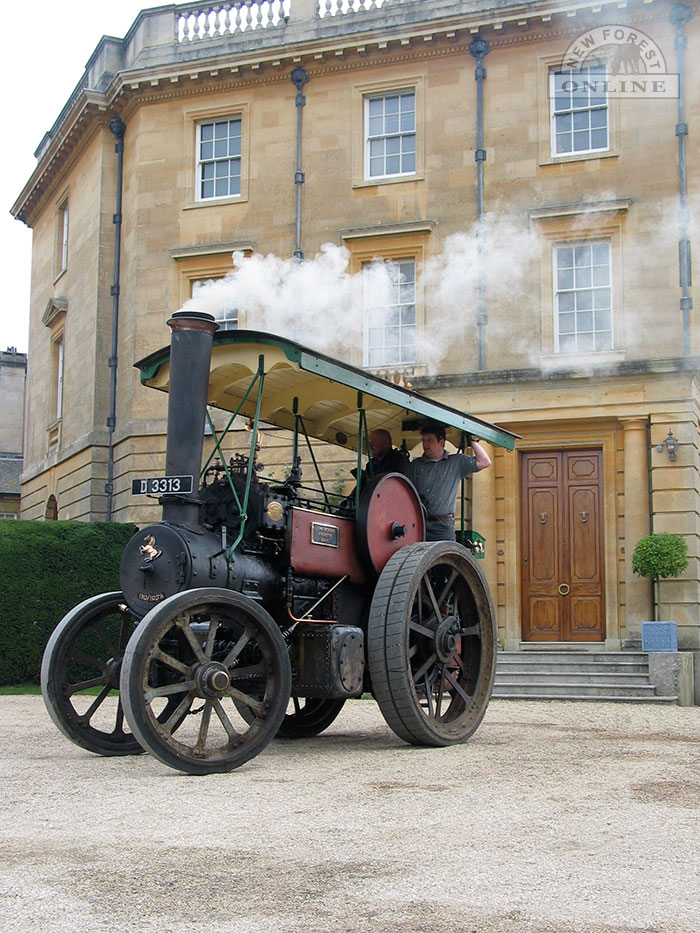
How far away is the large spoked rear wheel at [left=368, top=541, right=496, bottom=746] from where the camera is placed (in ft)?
23.5

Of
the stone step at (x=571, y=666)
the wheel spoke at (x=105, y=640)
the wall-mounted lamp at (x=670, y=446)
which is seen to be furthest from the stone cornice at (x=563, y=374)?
the wheel spoke at (x=105, y=640)

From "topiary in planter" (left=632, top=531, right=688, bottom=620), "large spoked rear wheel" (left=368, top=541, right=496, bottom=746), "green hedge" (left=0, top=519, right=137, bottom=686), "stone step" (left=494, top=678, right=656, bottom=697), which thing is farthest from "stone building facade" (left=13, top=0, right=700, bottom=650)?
"large spoked rear wheel" (left=368, top=541, right=496, bottom=746)

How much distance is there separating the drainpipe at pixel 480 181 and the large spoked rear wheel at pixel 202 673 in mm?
11525

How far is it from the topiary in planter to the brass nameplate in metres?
7.54

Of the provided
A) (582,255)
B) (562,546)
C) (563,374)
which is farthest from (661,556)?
(582,255)

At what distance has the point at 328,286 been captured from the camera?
18828 millimetres

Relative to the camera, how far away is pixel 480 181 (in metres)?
18.2

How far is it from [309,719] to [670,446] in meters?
7.91

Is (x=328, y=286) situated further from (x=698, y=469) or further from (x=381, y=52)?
(x=698, y=469)

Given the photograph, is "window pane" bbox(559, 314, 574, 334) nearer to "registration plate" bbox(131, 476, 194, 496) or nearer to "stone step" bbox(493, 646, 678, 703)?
"stone step" bbox(493, 646, 678, 703)

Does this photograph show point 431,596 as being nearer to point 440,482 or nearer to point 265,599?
point 440,482

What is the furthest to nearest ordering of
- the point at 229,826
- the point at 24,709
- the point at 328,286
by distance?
1. the point at 328,286
2. the point at 24,709
3. the point at 229,826

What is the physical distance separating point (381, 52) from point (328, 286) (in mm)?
4128

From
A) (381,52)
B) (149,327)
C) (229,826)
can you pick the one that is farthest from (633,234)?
(229,826)
